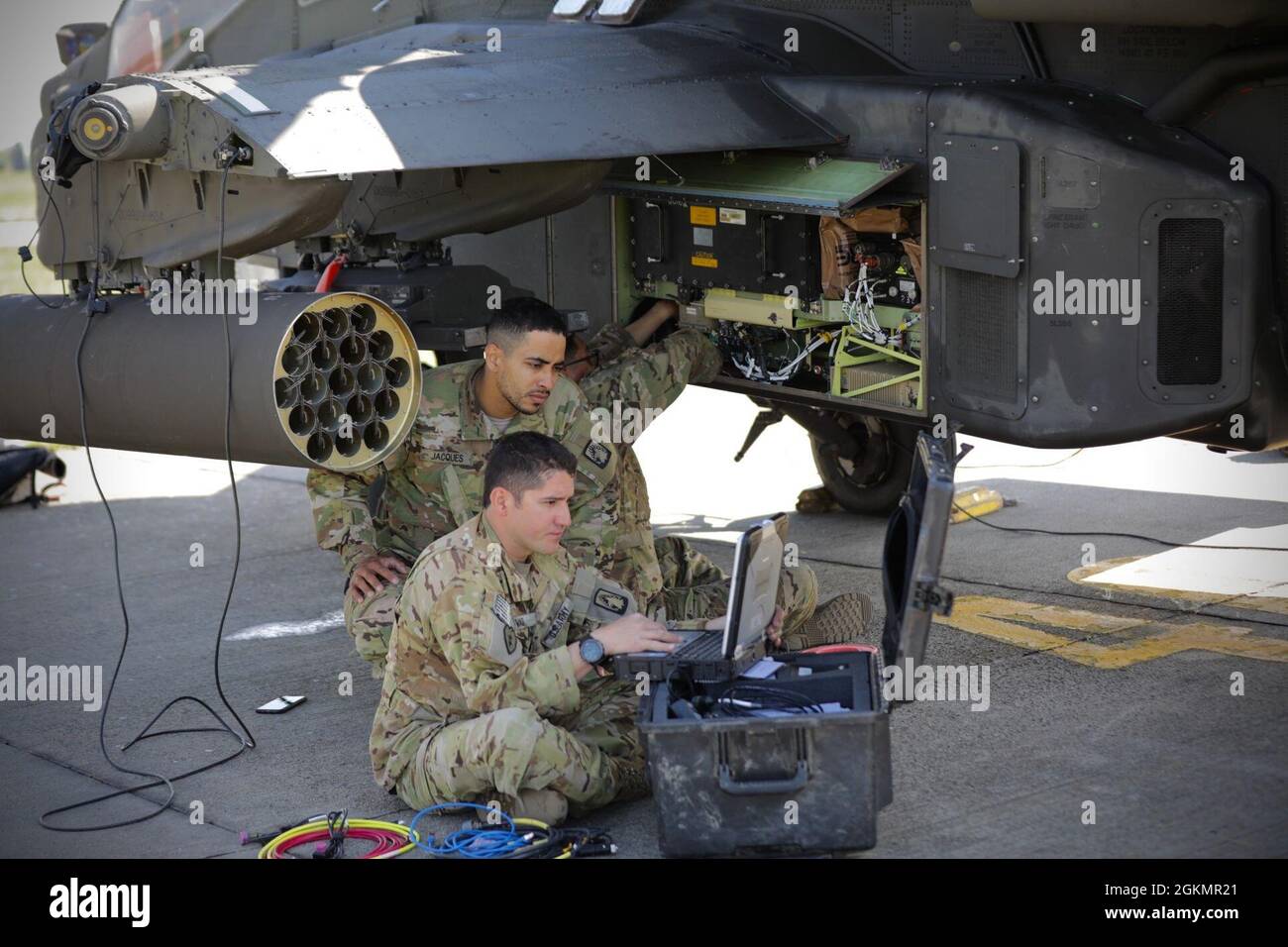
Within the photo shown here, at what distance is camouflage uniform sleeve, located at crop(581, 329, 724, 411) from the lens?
6332 mm

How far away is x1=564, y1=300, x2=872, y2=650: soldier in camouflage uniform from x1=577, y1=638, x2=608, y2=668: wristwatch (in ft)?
4.99

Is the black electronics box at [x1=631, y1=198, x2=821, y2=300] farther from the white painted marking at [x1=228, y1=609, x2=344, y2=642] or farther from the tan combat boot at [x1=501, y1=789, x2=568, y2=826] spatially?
the tan combat boot at [x1=501, y1=789, x2=568, y2=826]

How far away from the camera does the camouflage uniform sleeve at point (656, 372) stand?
6332mm

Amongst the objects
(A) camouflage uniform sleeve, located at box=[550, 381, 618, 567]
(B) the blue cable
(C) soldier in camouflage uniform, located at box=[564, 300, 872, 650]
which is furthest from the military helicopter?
(B) the blue cable

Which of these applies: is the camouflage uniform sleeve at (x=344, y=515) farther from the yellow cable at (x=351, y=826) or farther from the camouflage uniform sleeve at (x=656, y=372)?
the yellow cable at (x=351, y=826)

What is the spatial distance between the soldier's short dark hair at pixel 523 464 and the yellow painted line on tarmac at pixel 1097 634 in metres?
2.30

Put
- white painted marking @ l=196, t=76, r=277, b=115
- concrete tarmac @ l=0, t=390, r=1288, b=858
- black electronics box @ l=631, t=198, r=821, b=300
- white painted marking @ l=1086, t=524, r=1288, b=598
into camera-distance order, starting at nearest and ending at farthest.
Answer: concrete tarmac @ l=0, t=390, r=1288, b=858, white painted marking @ l=196, t=76, r=277, b=115, black electronics box @ l=631, t=198, r=821, b=300, white painted marking @ l=1086, t=524, r=1288, b=598

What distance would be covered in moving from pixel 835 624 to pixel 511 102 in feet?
7.56

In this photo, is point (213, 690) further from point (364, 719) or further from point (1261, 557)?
point (1261, 557)

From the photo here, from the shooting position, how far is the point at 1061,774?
4.96m

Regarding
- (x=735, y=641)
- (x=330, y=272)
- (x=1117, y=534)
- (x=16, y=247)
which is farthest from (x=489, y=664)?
(x=16, y=247)

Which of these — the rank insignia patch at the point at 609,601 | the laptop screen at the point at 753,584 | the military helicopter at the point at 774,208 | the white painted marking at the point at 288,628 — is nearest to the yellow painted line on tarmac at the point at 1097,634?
the military helicopter at the point at 774,208

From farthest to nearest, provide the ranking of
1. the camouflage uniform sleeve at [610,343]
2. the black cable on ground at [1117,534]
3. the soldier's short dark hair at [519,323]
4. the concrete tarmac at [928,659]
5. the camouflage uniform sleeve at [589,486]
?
the black cable on ground at [1117,534] < the camouflage uniform sleeve at [610,343] < the camouflage uniform sleeve at [589,486] < the soldier's short dark hair at [519,323] < the concrete tarmac at [928,659]
